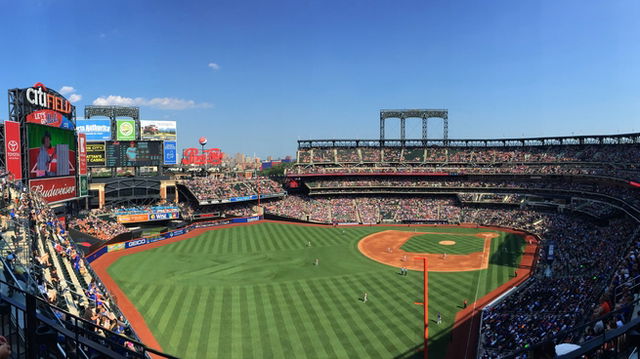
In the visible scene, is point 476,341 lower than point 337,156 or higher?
lower

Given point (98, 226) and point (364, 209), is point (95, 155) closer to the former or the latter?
point (98, 226)

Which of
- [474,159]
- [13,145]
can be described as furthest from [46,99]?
[474,159]

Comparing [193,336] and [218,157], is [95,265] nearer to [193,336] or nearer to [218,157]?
[193,336]

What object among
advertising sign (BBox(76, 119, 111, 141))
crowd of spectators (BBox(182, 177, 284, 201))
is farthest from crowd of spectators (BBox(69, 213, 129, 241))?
crowd of spectators (BBox(182, 177, 284, 201))

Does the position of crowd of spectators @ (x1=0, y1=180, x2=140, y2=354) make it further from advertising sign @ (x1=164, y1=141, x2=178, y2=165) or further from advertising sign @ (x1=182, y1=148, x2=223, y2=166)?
advertising sign @ (x1=182, y1=148, x2=223, y2=166)

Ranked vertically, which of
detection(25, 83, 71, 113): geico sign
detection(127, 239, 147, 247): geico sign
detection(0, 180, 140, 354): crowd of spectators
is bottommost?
detection(127, 239, 147, 247): geico sign

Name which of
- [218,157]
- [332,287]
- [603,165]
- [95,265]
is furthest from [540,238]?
[218,157]

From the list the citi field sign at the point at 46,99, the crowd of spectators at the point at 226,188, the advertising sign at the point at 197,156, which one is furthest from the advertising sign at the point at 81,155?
the advertising sign at the point at 197,156
